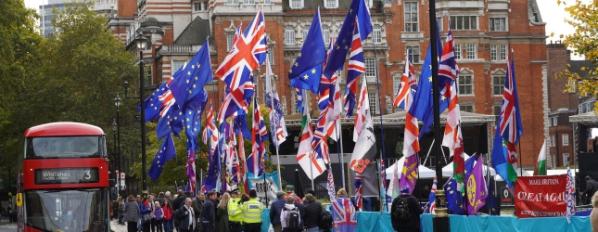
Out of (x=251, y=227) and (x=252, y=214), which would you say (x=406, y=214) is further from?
(x=251, y=227)

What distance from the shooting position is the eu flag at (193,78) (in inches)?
1679

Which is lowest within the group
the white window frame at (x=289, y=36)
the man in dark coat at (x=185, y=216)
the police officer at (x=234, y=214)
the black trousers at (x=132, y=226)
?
the black trousers at (x=132, y=226)

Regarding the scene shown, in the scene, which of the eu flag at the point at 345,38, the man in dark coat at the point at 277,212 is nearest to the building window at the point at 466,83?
the eu flag at the point at 345,38

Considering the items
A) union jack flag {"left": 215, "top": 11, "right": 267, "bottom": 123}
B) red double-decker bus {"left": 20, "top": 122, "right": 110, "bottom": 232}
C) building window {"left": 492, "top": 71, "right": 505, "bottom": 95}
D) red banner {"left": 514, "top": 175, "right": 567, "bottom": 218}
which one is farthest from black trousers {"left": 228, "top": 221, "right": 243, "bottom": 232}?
building window {"left": 492, "top": 71, "right": 505, "bottom": 95}

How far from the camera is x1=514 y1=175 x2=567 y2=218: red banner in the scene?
22.8 meters

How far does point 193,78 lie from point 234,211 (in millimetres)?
10820

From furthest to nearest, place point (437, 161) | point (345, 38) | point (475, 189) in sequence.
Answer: point (345, 38) → point (475, 189) → point (437, 161)

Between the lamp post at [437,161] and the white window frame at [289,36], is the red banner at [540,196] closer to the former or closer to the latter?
the lamp post at [437,161]

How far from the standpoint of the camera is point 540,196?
915 inches

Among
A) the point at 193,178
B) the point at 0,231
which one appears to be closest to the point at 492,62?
the point at 0,231

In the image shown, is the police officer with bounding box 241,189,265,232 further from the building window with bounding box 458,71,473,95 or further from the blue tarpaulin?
the building window with bounding box 458,71,473,95

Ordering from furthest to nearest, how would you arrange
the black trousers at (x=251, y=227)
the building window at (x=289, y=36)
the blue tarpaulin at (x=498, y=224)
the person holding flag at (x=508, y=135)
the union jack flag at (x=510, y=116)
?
the building window at (x=289, y=36)
the black trousers at (x=251, y=227)
the union jack flag at (x=510, y=116)
the person holding flag at (x=508, y=135)
the blue tarpaulin at (x=498, y=224)

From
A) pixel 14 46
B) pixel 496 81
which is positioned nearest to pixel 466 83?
pixel 496 81

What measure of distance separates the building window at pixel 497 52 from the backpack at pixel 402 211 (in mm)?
84749
